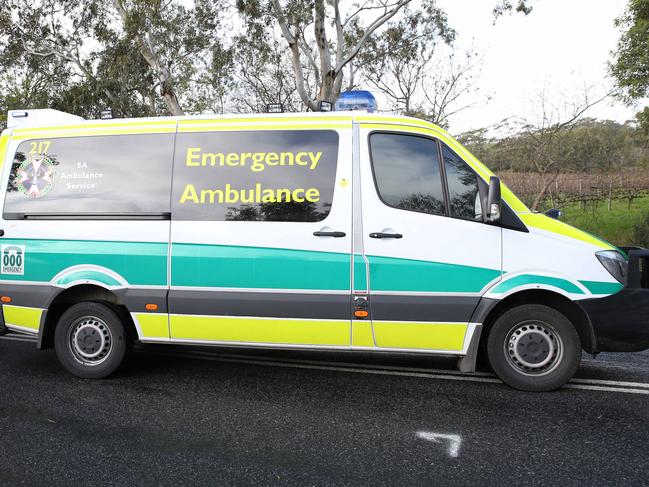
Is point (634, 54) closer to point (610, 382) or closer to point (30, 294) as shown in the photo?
point (610, 382)

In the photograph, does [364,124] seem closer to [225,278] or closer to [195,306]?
[225,278]

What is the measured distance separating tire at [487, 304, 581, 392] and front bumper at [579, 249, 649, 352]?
0.20 meters

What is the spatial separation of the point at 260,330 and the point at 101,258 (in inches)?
61.3

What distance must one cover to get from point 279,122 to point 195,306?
5.67 ft

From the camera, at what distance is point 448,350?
4.18 meters

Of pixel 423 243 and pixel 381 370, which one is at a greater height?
pixel 423 243

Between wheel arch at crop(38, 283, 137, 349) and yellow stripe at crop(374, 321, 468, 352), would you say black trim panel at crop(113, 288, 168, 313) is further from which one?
yellow stripe at crop(374, 321, 468, 352)

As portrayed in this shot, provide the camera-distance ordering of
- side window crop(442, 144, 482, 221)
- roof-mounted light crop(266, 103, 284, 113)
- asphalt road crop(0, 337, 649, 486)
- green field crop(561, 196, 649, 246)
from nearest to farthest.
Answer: asphalt road crop(0, 337, 649, 486) → side window crop(442, 144, 482, 221) → roof-mounted light crop(266, 103, 284, 113) → green field crop(561, 196, 649, 246)

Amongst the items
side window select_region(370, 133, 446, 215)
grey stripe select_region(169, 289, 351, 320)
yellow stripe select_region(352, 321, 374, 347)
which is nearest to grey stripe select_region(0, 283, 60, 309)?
grey stripe select_region(169, 289, 351, 320)

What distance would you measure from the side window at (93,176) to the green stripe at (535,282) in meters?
2.89

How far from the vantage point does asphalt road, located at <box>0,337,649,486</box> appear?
9.70ft

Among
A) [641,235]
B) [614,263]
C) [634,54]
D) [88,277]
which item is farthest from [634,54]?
[88,277]

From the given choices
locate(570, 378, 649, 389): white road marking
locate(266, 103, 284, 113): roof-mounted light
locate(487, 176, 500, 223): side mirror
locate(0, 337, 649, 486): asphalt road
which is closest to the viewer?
locate(0, 337, 649, 486): asphalt road

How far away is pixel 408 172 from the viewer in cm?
420
